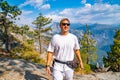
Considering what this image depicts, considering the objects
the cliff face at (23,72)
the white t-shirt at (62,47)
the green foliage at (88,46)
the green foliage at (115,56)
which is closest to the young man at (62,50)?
the white t-shirt at (62,47)

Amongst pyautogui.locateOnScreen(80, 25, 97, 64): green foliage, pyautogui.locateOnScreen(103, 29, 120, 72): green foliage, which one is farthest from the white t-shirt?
pyautogui.locateOnScreen(80, 25, 97, 64): green foliage

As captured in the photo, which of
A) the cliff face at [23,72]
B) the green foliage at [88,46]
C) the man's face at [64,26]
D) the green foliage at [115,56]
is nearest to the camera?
the man's face at [64,26]

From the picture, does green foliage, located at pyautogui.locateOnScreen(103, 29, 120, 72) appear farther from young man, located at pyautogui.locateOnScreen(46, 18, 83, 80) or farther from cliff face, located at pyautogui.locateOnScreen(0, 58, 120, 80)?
young man, located at pyautogui.locateOnScreen(46, 18, 83, 80)

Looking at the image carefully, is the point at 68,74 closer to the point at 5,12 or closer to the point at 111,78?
the point at 111,78

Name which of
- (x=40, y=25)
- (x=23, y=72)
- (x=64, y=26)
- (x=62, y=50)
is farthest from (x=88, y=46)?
(x=64, y=26)

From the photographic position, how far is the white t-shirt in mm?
7711

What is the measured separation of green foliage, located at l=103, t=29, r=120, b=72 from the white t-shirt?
134 ft

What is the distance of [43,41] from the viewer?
75.6 meters

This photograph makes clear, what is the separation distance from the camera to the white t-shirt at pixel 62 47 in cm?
771

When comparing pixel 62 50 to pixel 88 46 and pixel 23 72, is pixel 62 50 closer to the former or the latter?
pixel 23 72

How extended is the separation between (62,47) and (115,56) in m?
42.4

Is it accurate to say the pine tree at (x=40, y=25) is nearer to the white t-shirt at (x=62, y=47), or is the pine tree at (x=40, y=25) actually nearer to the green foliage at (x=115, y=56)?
the green foliage at (x=115, y=56)

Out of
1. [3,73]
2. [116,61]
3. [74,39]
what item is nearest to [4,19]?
[116,61]

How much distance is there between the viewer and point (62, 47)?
7746 mm
